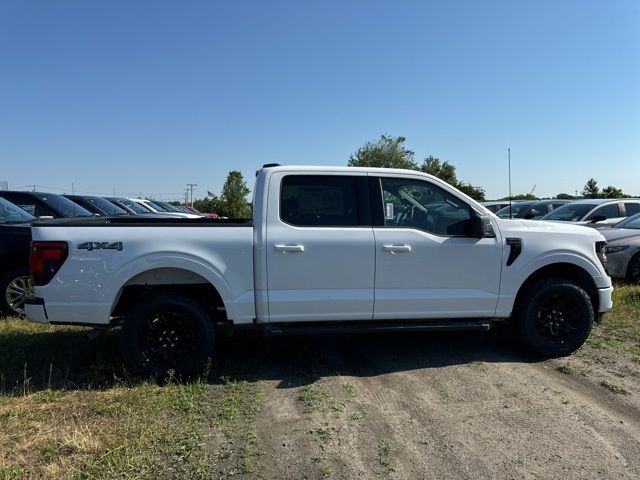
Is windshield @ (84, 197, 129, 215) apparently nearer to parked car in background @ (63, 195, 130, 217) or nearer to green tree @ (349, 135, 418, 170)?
parked car in background @ (63, 195, 130, 217)

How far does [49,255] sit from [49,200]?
512cm

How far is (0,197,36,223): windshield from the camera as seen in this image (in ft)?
23.2

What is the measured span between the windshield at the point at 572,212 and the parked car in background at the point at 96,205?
410 inches

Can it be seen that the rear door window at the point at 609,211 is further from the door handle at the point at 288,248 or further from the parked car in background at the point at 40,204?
the parked car in background at the point at 40,204

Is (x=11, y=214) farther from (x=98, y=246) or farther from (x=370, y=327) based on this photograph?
(x=370, y=327)

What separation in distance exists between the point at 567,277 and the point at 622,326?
5.25 feet

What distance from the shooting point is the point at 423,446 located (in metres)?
3.39

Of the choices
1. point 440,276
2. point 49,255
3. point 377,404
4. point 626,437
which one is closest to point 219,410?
point 377,404

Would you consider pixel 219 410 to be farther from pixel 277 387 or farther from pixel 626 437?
pixel 626 437

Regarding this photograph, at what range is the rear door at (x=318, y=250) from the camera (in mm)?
4543

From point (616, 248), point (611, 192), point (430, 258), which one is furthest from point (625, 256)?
point (611, 192)

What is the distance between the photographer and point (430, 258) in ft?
15.6

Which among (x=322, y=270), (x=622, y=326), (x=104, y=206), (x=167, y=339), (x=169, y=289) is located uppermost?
(x=104, y=206)

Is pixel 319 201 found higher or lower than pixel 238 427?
higher
